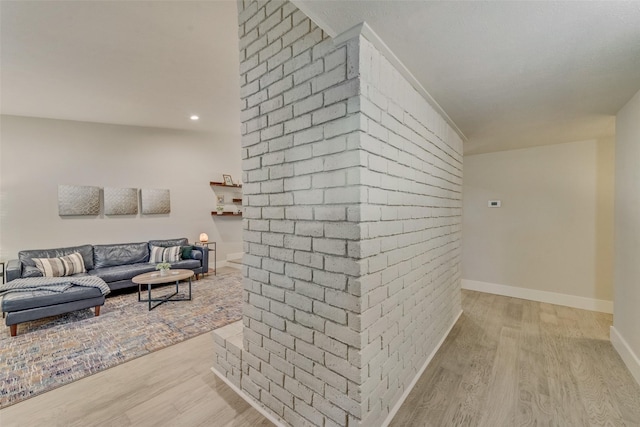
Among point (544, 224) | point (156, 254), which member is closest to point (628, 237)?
point (544, 224)

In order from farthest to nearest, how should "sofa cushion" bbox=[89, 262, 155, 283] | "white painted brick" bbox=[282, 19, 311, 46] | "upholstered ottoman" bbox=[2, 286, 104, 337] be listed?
"sofa cushion" bbox=[89, 262, 155, 283], "upholstered ottoman" bbox=[2, 286, 104, 337], "white painted brick" bbox=[282, 19, 311, 46]

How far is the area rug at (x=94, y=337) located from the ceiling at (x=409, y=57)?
112 inches

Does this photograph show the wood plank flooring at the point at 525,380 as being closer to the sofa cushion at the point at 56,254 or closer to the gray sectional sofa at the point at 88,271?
the gray sectional sofa at the point at 88,271

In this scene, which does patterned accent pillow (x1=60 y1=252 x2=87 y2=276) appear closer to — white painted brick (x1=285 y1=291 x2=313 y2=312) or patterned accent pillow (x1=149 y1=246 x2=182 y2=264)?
patterned accent pillow (x1=149 y1=246 x2=182 y2=264)

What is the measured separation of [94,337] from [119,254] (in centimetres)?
230

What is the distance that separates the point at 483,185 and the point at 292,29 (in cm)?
413

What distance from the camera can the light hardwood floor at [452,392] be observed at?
1741 mm

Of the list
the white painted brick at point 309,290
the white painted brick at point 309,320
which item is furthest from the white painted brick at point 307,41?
the white painted brick at point 309,320

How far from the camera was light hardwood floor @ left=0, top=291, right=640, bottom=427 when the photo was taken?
5.71ft

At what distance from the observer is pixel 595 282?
143 inches

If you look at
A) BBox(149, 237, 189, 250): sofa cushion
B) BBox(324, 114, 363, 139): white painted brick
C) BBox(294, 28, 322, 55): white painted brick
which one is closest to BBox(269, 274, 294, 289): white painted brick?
BBox(324, 114, 363, 139): white painted brick

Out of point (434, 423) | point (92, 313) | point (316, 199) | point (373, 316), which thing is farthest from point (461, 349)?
point (92, 313)

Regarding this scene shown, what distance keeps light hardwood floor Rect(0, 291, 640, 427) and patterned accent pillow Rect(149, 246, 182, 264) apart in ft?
8.80

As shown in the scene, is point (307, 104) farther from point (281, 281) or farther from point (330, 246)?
point (281, 281)
